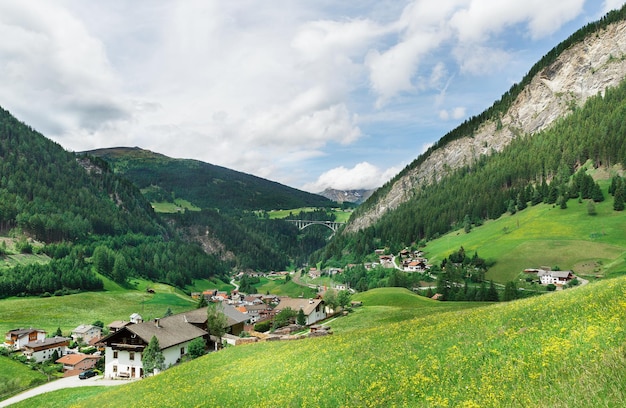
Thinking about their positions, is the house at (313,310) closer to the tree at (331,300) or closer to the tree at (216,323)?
the tree at (331,300)

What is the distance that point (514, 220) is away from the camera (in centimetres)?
17038

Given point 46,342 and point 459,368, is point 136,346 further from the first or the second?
point 459,368

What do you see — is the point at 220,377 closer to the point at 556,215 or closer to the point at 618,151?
the point at 556,215

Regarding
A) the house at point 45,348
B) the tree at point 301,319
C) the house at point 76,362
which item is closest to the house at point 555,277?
the tree at point 301,319

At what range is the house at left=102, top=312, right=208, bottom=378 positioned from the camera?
2354 inches

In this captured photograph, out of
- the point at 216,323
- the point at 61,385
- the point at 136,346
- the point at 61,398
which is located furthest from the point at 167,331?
the point at 61,398

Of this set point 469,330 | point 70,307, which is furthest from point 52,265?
point 469,330

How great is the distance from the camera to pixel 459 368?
637 inches

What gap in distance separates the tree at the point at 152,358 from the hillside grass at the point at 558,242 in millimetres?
107609

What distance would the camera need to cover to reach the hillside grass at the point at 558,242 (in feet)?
367

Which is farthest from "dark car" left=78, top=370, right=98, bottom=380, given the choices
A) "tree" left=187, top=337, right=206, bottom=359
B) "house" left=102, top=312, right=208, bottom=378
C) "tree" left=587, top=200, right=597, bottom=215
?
"tree" left=587, top=200, right=597, bottom=215

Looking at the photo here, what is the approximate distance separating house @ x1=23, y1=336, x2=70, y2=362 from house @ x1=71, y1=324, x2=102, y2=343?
10.2m

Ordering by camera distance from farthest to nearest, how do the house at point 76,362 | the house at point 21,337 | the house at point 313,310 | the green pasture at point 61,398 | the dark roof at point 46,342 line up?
the house at point 313,310 < the house at point 21,337 < the dark roof at point 46,342 < the house at point 76,362 < the green pasture at point 61,398

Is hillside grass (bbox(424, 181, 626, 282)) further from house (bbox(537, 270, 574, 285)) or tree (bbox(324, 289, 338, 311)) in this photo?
tree (bbox(324, 289, 338, 311))
